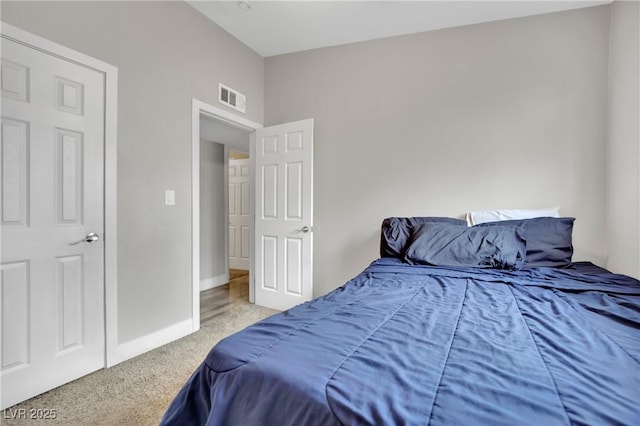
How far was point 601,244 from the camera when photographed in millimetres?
2439

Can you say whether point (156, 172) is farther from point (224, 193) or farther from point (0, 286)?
point (224, 193)

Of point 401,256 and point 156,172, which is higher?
point 156,172

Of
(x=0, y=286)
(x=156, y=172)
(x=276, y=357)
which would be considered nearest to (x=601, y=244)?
(x=276, y=357)

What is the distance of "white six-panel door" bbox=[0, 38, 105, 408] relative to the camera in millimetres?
1650

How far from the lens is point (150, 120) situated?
2334mm

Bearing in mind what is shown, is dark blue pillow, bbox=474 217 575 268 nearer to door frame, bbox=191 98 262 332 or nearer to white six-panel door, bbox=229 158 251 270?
door frame, bbox=191 98 262 332

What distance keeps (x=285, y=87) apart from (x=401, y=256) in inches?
87.9

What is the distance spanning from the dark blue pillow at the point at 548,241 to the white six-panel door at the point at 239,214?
4.30 meters

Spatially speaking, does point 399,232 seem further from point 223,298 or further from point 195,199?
point 223,298

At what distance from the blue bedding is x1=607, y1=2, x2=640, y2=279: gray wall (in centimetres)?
115

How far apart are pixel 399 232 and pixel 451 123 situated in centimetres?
112

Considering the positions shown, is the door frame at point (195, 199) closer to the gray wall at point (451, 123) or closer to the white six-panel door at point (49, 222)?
the white six-panel door at point (49, 222)

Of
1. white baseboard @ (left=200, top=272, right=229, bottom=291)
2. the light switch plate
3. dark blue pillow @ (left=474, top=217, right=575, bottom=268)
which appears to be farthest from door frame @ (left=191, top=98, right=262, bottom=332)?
dark blue pillow @ (left=474, top=217, right=575, bottom=268)

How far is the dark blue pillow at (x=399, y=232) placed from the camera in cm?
245
